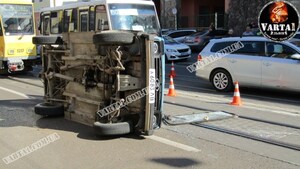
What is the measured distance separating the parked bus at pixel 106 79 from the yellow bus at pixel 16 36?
7.83 metres

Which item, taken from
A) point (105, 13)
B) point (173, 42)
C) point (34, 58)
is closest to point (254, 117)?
point (105, 13)

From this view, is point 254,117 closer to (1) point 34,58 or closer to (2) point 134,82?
(2) point 134,82

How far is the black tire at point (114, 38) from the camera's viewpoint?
19.7 ft

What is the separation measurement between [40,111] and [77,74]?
1192mm

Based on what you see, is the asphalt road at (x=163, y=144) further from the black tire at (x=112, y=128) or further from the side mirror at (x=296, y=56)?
the side mirror at (x=296, y=56)

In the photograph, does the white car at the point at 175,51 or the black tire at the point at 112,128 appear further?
the white car at the point at 175,51

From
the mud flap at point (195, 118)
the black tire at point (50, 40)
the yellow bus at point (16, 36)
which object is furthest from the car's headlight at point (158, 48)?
the yellow bus at point (16, 36)

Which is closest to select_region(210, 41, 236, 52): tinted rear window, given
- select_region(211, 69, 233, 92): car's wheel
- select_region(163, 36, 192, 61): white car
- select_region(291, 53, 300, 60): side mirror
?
select_region(211, 69, 233, 92): car's wheel

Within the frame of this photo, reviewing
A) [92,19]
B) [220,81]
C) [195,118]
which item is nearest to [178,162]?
[195,118]

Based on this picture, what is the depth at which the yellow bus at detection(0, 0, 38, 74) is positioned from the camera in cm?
1557

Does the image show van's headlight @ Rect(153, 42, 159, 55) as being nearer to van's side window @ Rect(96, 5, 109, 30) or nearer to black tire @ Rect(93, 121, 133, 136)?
black tire @ Rect(93, 121, 133, 136)

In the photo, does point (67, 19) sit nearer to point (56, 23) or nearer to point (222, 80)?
point (56, 23)

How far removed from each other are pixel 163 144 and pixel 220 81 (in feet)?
19.6

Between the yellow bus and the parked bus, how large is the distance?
7828mm
